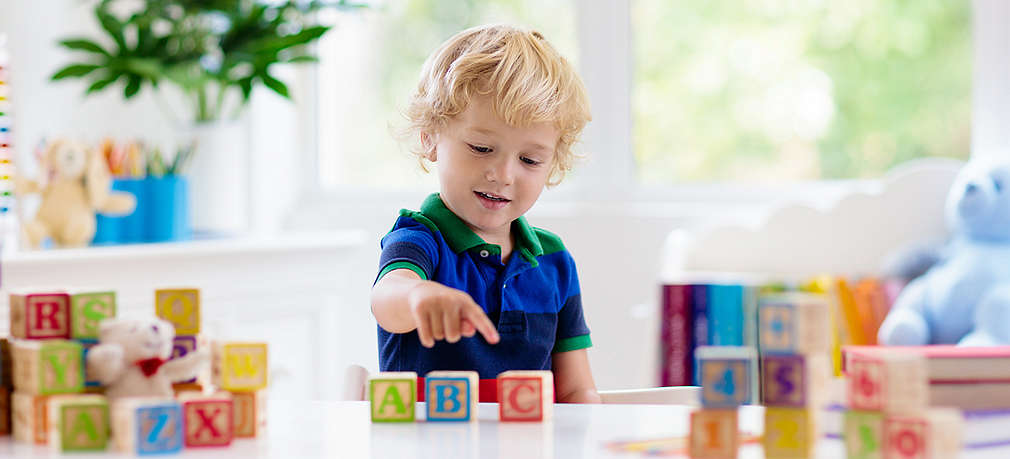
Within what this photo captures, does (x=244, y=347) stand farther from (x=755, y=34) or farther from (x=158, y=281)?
(x=755, y=34)

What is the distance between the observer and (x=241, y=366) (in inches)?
29.1

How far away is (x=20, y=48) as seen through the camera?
234cm

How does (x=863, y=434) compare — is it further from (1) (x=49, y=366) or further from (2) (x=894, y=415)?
(1) (x=49, y=366)

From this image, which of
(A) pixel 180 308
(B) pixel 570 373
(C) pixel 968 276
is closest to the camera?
(A) pixel 180 308

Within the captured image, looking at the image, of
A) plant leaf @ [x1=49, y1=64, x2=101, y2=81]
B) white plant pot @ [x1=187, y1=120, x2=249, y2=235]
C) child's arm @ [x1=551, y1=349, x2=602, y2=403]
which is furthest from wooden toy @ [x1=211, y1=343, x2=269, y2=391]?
white plant pot @ [x1=187, y1=120, x2=249, y2=235]

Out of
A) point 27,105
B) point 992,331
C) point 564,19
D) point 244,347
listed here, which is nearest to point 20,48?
point 27,105

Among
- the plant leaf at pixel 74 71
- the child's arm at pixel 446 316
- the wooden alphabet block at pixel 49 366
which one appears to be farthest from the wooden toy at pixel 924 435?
the plant leaf at pixel 74 71

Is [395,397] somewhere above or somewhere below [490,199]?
below

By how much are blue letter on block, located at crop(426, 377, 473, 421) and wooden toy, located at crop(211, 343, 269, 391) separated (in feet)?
0.38

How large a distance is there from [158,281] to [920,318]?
1.49m

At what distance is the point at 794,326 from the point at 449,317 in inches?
8.6

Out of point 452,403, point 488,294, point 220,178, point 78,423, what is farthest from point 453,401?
point 220,178

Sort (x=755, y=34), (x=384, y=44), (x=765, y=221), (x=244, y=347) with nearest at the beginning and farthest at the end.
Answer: (x=244, y=347)
(x=765, y=221)
(x=755, y=34)
(x=384, y=44)

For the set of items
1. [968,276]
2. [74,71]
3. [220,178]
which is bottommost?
[968,276]
